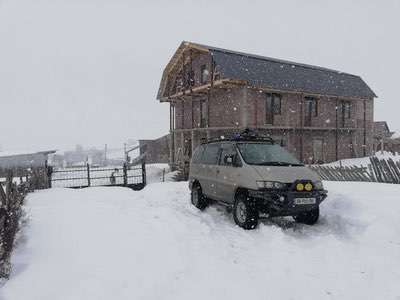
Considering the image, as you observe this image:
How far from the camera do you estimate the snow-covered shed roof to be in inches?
798

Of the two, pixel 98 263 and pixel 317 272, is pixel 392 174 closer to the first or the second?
pixel 317 272

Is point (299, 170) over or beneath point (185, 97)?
beneath

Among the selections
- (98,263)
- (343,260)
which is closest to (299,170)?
(343,260)

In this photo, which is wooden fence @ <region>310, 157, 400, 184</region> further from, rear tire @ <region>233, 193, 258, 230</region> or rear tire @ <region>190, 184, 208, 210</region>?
rear tire @ <region>233, 193, 258, 230</region>

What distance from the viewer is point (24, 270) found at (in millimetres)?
4488

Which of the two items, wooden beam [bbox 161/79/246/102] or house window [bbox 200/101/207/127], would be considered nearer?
wooden beam [bbox 161/79/246/102]

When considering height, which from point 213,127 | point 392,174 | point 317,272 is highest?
point 213,127

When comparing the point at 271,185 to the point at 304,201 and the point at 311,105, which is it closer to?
the point at 304,201

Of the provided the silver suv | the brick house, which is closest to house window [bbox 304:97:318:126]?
the brick house

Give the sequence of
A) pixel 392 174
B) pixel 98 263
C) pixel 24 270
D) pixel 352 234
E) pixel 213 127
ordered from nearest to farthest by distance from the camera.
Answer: pixel 24 270 < pixel 98 263 < pixel 352 234 < pixel 392 174 < pixel 213 127

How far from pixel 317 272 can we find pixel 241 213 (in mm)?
2423

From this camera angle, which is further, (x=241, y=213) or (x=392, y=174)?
(x=392, y=174)

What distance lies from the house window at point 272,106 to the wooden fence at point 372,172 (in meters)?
9.77

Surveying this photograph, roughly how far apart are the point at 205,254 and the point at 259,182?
1976mm
